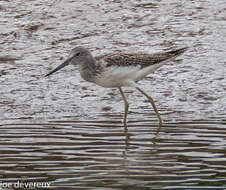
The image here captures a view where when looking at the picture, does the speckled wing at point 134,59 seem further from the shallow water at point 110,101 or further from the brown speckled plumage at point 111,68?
the shallow water at point 110,101

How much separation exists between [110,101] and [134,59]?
3.49ft

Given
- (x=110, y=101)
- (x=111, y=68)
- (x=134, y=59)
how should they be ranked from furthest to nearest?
(x=110, y=101)
(x=134, y=59)
(x=111, y=68)

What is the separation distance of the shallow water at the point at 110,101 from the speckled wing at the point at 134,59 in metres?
0.75

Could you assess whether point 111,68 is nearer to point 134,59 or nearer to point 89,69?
point 89,69

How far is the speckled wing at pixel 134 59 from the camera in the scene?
957cm

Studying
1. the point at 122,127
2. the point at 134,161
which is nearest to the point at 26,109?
the point at 122,127

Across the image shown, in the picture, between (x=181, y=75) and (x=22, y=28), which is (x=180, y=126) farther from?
(x=22, y=28)

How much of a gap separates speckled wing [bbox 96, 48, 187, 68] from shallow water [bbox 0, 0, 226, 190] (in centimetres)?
75

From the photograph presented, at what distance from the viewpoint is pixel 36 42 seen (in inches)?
516

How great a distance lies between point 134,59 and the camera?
988 cm

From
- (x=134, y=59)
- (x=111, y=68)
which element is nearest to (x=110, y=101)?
(x=134, y=59)

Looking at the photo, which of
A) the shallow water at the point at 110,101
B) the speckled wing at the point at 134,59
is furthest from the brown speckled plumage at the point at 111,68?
the shallow water at the point at 110,101

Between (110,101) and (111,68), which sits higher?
(111,68)

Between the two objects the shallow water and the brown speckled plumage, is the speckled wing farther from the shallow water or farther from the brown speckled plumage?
the shallow water
